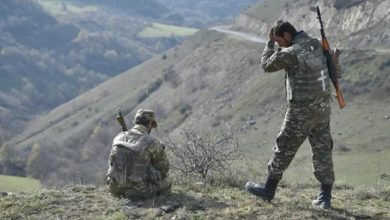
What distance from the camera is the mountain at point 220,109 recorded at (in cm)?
4012

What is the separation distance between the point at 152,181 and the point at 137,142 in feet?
1.94

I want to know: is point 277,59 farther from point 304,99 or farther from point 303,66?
point 304,99

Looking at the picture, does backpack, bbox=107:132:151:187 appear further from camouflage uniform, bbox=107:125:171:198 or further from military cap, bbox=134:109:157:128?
military cap, bbox=134:109:157:128

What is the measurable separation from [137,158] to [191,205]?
3.16 ft

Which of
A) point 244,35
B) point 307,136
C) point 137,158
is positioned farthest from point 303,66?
point 244,35

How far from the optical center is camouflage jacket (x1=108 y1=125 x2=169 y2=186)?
8016 mm

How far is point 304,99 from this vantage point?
7.32m

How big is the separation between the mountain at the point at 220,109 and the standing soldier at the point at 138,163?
1007 centimetres

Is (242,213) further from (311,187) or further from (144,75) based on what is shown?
(144,75)

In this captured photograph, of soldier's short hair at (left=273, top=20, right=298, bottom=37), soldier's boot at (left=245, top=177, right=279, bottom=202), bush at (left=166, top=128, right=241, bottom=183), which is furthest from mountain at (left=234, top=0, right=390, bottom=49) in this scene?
soldier's short hair at (left=273, top=20, right=298, bottom=37)

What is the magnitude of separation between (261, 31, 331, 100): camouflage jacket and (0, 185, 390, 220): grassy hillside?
1.50m

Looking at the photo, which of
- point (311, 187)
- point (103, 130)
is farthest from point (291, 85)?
point (103, 130)

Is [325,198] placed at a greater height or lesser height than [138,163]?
lesser

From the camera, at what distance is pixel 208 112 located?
242 feet
